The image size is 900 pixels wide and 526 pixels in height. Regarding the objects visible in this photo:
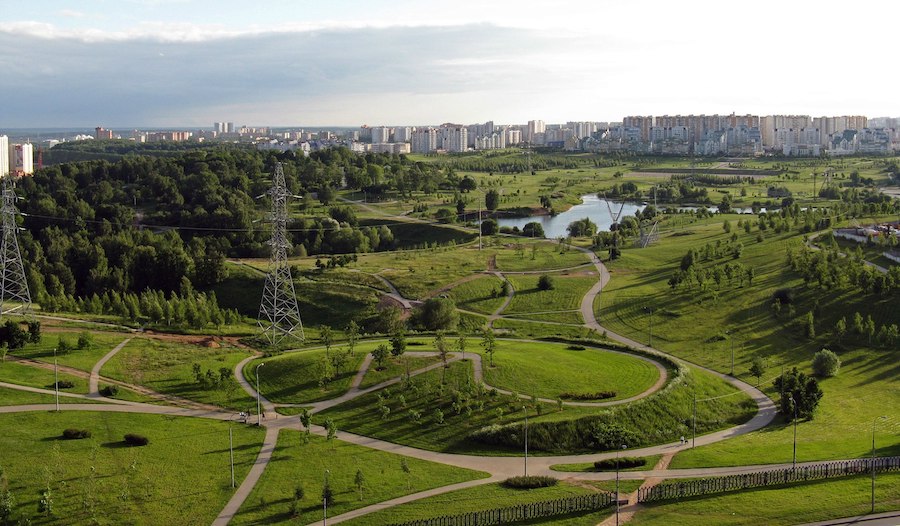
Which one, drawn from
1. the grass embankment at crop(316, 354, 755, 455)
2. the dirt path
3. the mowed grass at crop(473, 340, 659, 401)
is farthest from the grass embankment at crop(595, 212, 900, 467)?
the dirt path

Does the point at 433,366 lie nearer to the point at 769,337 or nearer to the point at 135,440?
the point at 135,440

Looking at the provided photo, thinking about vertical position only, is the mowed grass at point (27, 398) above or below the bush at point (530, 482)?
above

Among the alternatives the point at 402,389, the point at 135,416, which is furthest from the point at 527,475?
the point at 135,416

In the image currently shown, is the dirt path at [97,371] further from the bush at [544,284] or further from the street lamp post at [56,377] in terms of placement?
the bush at [544,284]

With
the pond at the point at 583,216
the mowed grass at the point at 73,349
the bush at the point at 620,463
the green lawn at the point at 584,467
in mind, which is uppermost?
the pond at the point at 583,216

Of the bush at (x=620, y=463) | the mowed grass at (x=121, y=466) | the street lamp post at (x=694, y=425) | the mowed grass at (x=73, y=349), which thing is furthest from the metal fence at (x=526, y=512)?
the mowed grass at (x=73, y=349)

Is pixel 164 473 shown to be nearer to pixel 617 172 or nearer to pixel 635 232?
pixel 635 232
